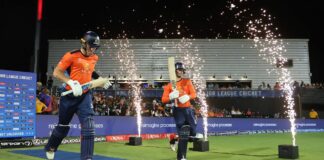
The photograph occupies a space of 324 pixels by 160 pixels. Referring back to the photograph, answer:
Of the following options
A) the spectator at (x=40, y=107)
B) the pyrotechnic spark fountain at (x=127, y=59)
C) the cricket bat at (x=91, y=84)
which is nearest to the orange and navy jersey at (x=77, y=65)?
the cricket bat at (x=91, y=84)

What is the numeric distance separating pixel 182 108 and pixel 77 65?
278 cm

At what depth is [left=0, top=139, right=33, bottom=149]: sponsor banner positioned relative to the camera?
34.7 ft

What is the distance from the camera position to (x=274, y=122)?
2278 centimetres

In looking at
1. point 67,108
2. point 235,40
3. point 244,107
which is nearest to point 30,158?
point 67,108

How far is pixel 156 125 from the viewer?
1684cm

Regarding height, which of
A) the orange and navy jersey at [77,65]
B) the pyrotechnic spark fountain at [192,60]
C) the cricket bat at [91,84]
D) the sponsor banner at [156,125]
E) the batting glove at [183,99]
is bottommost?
the sponsor banner at [156,125]

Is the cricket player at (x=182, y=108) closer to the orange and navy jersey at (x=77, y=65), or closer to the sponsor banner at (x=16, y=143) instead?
the orange and navy jersey at (x=77, y=65)

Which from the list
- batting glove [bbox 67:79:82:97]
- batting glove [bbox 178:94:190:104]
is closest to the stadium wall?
batting glove [bbox 178:94:190:104]

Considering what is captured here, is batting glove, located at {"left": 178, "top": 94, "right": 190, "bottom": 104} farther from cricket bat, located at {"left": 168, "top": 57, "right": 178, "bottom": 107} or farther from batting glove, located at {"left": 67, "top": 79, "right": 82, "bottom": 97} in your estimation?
batting glove, located at {"left": 67, "top": 79, "right": 82, "bottom": 97}

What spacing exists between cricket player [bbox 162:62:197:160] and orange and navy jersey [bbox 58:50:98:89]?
2.11m

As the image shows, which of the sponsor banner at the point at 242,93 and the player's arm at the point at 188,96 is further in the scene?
the sponsor banner at the point at 242,93

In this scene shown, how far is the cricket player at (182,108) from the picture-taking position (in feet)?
24.3

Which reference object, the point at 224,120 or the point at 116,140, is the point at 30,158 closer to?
the point at 116,140

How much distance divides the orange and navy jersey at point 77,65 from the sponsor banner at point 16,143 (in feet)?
19.2
